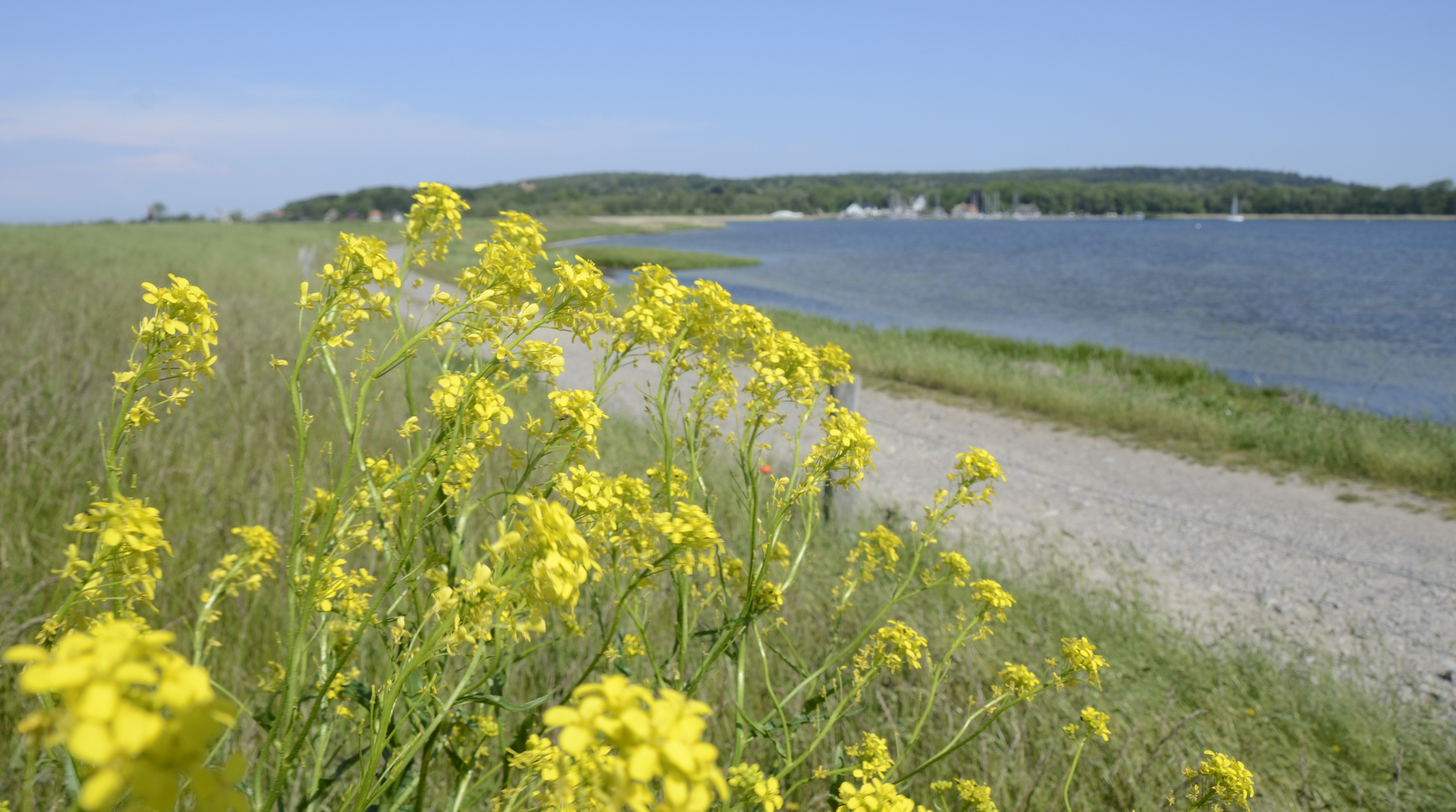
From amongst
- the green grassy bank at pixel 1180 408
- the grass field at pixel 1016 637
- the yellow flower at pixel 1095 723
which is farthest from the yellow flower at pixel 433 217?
the green grassy bank at pixel 1180 408

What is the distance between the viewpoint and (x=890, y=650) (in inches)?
88.5

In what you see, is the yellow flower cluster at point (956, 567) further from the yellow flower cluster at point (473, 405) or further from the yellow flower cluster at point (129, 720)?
the yellow flower cluster at point (129, 720)

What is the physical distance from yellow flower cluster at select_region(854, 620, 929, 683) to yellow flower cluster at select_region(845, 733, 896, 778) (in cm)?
26

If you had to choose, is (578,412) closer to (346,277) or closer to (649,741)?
(346,277)

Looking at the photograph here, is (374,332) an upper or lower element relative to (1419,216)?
lower

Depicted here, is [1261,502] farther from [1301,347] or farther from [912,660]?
[1301,347]

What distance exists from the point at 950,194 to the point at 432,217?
6437 inches

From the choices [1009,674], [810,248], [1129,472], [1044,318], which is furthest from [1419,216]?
[1009,674]

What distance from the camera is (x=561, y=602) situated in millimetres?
1093

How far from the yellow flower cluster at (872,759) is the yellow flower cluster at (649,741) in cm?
116

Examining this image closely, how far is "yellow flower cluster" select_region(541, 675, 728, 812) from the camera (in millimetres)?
654

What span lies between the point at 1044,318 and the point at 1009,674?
27846 millimetres

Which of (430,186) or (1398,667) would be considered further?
(1398,667)

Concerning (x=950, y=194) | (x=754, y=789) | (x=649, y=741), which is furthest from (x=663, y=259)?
(x=950, y=194)
